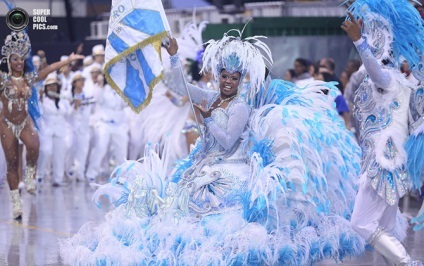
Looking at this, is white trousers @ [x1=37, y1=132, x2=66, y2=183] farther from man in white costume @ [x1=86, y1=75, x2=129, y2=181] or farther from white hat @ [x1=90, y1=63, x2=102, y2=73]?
white hat @ [x1=90, y1=63, x2=102, y2=73]

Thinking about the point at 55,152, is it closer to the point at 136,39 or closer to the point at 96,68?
the point at 96,68

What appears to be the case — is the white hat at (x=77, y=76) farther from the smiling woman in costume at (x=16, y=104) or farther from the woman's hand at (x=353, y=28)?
the woman's hand at (x=353, y=28)

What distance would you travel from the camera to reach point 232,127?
781 cm

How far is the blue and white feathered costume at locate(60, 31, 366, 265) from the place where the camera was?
718 cm

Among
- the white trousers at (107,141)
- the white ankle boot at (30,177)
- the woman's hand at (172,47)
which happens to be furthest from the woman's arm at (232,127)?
the white trousers at (107,141)

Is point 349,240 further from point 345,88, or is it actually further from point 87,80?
point 87,80

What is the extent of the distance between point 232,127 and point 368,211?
1.18 metres

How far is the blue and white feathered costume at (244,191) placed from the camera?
7.18 meters

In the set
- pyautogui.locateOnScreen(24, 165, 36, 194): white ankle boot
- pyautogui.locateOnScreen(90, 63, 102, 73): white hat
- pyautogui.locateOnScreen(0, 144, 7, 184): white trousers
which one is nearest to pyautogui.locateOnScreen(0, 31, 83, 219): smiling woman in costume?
pyautogui.locateOnScreen(24, 165, 36, 194): white ankle boot

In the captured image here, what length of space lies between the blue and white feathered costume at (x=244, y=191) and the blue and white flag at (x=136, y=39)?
0.67 ft

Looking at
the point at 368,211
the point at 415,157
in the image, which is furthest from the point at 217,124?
the point at 415,157

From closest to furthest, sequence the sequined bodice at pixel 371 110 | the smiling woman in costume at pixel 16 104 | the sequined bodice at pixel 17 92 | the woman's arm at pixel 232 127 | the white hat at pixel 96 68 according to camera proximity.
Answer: the sequined bodice at pixel 371 110 < the woman's arm at pixel 232 127 < the smiling woman in costume at pixel 16 104 < the sequined bodice at pixel 17 92 < the white hat at pixel 96 68

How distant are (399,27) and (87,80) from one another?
1179 cm

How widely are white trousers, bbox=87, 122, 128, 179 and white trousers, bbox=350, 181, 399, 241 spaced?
35.5 ft
